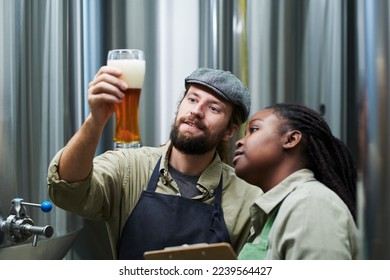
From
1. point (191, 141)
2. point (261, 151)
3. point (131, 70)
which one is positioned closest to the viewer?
point (131, 70)

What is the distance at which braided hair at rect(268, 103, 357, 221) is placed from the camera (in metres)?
0.99

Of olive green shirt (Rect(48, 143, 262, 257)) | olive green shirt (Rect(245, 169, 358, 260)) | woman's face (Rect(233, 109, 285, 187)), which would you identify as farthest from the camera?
olive green shirt (Rect(48, 143, 262, 257))

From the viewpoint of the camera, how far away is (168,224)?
115 centimetres

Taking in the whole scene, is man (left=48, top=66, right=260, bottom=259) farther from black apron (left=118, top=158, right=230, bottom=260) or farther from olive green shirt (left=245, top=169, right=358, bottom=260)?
olive green shirt (left=245, top=169, right=358, bottom=260)

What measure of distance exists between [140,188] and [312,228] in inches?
18.7

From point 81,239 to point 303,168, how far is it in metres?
0.57

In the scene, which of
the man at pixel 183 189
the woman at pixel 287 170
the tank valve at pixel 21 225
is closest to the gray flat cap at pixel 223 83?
the man at pixel 183 189

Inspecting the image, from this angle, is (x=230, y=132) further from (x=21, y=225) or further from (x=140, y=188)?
(x=21, y=225)

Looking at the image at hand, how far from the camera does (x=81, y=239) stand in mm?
1271

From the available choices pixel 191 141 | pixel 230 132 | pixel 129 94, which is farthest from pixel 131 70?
pixel 230 132

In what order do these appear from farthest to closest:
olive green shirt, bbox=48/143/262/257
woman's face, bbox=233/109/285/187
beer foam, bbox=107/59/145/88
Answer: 1. olive green shirt, bbox=48/143/262/257
2. woman's face, bbox=233/109/285/187
3. beer foam, bbox=107/59/145/88

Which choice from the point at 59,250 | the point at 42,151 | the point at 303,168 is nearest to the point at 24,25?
the point at 42,151

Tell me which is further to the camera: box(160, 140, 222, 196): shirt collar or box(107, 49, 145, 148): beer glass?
box(160, 140, 222, 196): shirt collar

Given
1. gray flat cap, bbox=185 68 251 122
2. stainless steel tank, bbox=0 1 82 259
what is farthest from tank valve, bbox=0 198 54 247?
gray flat cap, bbox=185 68 251 122
